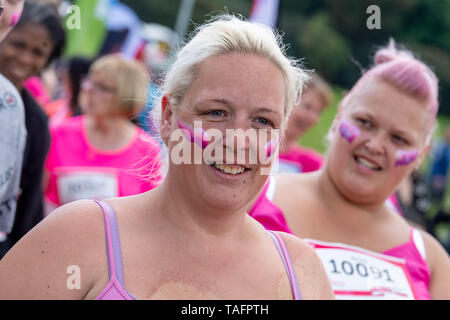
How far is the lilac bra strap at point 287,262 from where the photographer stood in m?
1.98

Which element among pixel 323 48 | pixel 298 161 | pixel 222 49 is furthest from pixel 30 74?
pixel 323 48

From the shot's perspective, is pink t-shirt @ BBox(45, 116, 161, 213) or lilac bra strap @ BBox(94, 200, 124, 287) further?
pink t-shirt @ BBox(45, 116, 161, 213)

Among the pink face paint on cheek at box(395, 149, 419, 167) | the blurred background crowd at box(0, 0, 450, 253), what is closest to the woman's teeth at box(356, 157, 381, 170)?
the pink face paint on cheek at box(395, 149, 419, 167)

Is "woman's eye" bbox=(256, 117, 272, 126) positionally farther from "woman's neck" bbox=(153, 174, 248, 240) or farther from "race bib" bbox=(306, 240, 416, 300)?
"race bib" bbox=(306, 240, 416, 300)

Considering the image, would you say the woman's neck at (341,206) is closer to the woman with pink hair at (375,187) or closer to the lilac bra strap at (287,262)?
the woman with pink hair at (375,187)

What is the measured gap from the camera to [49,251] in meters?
1.71

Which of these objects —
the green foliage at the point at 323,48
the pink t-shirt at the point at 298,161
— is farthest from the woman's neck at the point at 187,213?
the green foliage at the point at 323,48

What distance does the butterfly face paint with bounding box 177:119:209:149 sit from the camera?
1884 millimetres

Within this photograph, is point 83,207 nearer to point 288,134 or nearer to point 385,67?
point 385,67

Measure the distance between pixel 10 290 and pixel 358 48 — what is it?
30.3 metres

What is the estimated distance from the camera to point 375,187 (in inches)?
119

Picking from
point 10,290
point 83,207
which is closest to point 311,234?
point 83,207

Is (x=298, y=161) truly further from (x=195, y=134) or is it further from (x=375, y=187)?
(x=195, y=134)

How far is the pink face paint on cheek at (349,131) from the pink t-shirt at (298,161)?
233 centimetres
